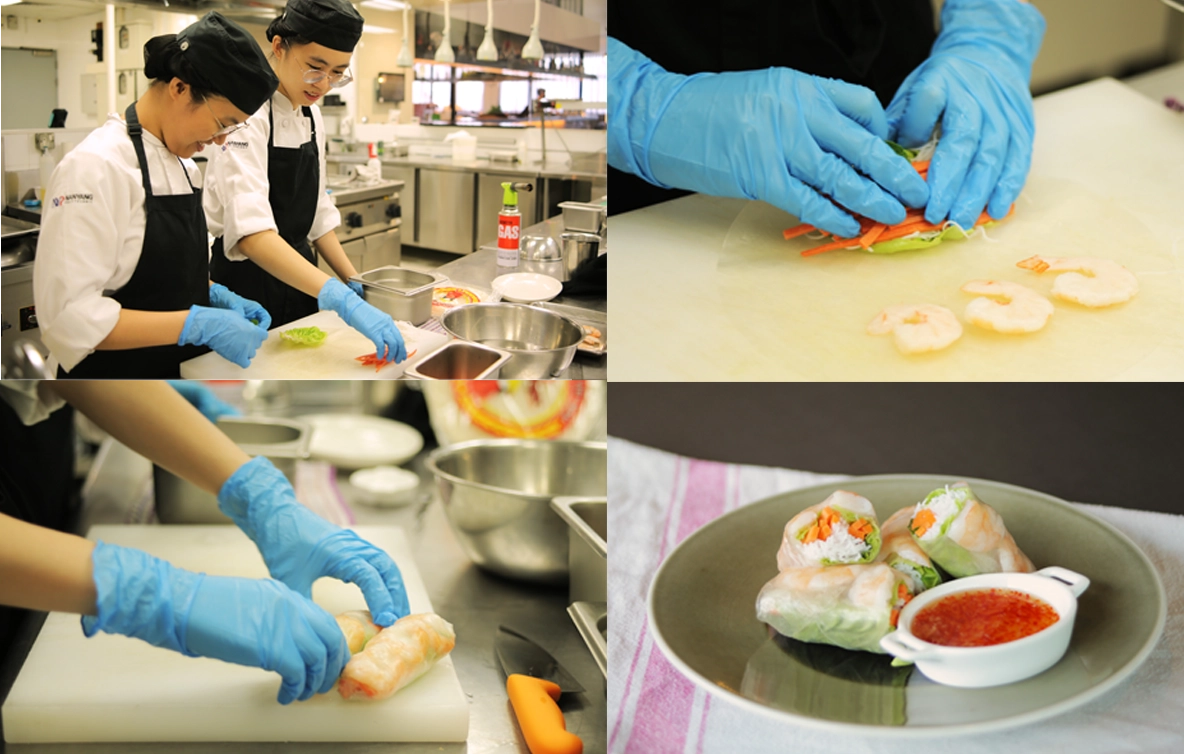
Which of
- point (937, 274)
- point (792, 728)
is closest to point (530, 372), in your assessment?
point (792, 728)

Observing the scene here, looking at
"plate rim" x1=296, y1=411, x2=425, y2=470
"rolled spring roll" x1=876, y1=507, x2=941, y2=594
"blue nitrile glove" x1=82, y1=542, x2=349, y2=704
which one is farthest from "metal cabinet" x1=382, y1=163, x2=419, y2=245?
"rolled spring roll" x1=876, y1=507, x2=941, y2=594

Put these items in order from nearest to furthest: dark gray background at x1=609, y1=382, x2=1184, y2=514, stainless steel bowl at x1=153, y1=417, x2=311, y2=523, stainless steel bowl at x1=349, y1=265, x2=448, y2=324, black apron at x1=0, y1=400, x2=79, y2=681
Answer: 1. stainless steel bowl at x1=349, y1=265, x2=448, y2=324
2. black apron at x1=0, y1=400, x2=79, y2=681
3. stainless steel bowl at x1=153, y1=417, x2=311, y2=523
4. dark gray background at x1=609, y1=382, x2=1184, y2=514

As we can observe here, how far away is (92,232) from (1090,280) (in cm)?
129

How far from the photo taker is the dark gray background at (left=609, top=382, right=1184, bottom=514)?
4.93ft

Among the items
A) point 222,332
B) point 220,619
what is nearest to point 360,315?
point 222,332

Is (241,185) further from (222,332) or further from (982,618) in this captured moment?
(982,618)

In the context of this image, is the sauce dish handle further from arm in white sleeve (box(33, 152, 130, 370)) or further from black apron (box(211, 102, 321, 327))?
arm in white sleeve (box(33, 152, 130, 370))

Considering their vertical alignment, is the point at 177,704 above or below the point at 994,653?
below

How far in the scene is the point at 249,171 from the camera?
0.94 metres

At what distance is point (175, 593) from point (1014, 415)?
4.87 feet

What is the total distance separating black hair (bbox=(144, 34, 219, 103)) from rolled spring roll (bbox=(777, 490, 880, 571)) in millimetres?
889

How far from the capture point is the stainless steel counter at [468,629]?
100 centimetres

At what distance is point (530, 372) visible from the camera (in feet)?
3.46

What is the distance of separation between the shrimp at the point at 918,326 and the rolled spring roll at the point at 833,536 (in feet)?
0.72
